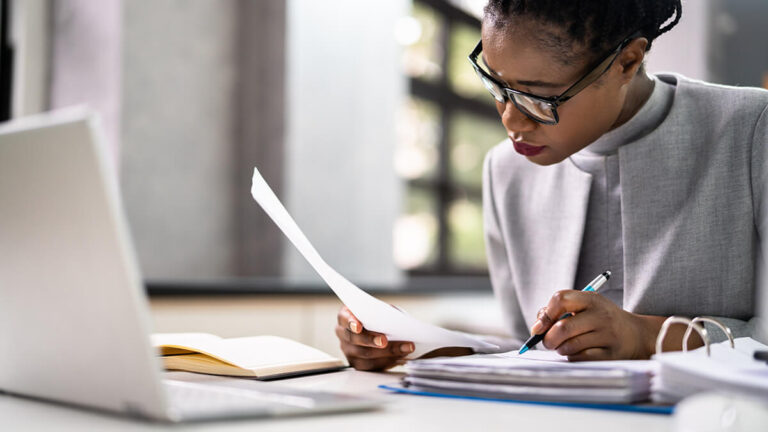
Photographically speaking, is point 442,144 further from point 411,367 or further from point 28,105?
point 411,367

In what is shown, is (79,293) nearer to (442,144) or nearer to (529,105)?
(529,105)

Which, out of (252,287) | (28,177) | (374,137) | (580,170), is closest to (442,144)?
(374,137)

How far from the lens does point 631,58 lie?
1171mm

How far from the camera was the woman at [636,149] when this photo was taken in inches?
44.3

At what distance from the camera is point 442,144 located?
15.4 ft

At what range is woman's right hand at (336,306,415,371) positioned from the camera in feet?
3.47

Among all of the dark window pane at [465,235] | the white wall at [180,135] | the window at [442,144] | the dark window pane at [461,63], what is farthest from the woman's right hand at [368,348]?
the dark window pane at [461,63]

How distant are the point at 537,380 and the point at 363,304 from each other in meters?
0.30

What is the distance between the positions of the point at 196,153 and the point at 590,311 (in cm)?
232

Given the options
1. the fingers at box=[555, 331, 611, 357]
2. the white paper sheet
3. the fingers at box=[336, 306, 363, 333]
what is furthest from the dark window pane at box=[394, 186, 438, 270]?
the fingers at box=[555, 331, 611, 357]

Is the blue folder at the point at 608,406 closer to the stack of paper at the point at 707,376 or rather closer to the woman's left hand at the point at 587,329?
the stack of paper at the point at 707,376

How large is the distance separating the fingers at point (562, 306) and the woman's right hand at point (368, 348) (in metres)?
0.22

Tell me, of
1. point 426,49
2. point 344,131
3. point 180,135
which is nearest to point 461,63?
point 426,49

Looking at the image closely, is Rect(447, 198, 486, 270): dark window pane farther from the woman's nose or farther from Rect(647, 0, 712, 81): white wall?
the woman's nose
